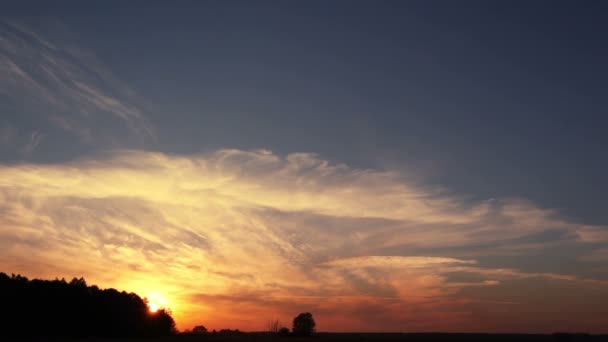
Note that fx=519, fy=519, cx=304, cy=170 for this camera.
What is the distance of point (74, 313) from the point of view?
13000 centimetres

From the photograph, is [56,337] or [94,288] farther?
[94,288]

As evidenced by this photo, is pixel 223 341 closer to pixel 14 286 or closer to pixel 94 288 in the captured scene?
pixel 94 288

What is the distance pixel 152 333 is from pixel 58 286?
113 ft

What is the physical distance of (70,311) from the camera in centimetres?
12925

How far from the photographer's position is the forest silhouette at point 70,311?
11707 cm

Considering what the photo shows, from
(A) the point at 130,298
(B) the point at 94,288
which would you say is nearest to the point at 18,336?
(B) the point at 94,288

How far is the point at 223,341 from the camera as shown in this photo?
13475 cm

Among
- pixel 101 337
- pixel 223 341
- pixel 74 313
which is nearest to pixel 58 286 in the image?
pixel 74 313

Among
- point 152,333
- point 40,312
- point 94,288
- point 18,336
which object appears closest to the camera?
point 18,336

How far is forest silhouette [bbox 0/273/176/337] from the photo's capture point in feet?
384

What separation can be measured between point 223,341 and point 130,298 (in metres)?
34.8

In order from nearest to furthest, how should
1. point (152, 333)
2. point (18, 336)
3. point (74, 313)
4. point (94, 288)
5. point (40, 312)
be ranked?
point (18, 336)
point (40, 312)
point (74, 313)
point (94, 288)
point (152, 333)

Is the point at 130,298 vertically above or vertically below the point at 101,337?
above

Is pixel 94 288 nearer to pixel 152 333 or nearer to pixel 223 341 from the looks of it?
pixel 152 333
